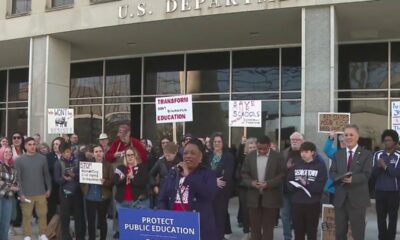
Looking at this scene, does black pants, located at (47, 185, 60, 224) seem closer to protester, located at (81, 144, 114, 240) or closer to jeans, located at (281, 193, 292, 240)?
protester, located at (81, 144, 114, 240)

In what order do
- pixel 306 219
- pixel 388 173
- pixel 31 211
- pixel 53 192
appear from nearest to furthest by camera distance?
pixel 306 219 → pixel 388 173 → pixel 31 211 → pixel 53 192

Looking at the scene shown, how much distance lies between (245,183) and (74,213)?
301cm

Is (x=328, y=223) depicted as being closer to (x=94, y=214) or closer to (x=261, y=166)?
(x=261, y=166)

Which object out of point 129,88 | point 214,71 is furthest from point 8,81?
point 214,71

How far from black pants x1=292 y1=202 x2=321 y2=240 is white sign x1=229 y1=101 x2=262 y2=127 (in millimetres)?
3408

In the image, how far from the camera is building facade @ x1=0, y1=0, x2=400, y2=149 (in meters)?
12.6

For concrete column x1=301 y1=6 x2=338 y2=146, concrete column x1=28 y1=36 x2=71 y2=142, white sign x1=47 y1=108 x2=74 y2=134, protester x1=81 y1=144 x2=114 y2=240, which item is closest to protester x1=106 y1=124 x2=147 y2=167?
protester x1=81 y1=144 x2=114 y2=240

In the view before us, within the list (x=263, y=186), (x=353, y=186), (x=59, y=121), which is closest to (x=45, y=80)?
(x=59, y=121)

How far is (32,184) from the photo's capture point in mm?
9273

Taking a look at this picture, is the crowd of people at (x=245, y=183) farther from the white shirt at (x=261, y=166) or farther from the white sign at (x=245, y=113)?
the white sign at (x=245, y=113)

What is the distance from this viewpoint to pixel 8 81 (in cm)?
2212

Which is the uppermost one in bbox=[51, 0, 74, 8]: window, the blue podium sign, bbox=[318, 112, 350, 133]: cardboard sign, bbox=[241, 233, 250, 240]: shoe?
bbox=[51, 0, 74, 8]: window

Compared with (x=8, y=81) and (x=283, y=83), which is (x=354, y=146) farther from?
(x=8, y=81)

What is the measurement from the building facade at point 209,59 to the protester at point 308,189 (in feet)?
15.6
